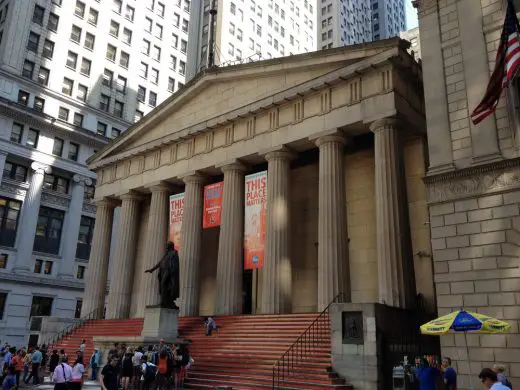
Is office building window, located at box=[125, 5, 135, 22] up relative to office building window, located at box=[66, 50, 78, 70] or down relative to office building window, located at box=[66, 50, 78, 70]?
up

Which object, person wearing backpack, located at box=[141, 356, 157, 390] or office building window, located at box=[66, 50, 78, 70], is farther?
office building window, located at box=[66, 50, 78, 70]

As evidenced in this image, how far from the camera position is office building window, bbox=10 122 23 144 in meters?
44.5

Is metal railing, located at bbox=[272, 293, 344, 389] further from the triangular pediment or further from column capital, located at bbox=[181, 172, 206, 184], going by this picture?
column capital, located at bbox=[181, 172, 206, 184]

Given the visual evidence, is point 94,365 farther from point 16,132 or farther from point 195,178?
point 16,132

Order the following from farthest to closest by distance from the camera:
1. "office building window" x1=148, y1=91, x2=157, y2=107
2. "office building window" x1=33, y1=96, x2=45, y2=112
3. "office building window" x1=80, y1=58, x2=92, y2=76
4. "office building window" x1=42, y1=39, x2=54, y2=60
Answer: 1. "office building window" x1=148, y1=91, x2=157, y2=107
2. "office building window" x1=80, y1=58, x2=92, y2=76
3. "office building window" x1=42, y1=39, x2=54, y2=60
4. "office building window" x1=33, y1=96, x2=45, y2=112

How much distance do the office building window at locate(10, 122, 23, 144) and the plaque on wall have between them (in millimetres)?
38413

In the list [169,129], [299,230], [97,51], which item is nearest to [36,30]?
[97,51]

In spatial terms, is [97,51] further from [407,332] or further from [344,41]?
[344,41]

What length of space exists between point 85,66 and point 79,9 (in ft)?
19.8

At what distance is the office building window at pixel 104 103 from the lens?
5207cm

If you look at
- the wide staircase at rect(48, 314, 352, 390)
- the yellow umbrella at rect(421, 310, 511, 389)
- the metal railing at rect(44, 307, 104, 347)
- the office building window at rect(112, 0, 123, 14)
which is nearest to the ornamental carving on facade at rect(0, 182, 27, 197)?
the metal railing at rect(44, 307, 104, 347)

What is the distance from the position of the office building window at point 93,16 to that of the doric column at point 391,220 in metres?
40.2

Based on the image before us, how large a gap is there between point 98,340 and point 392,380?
43.6 ft

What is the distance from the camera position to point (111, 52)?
177 feet
